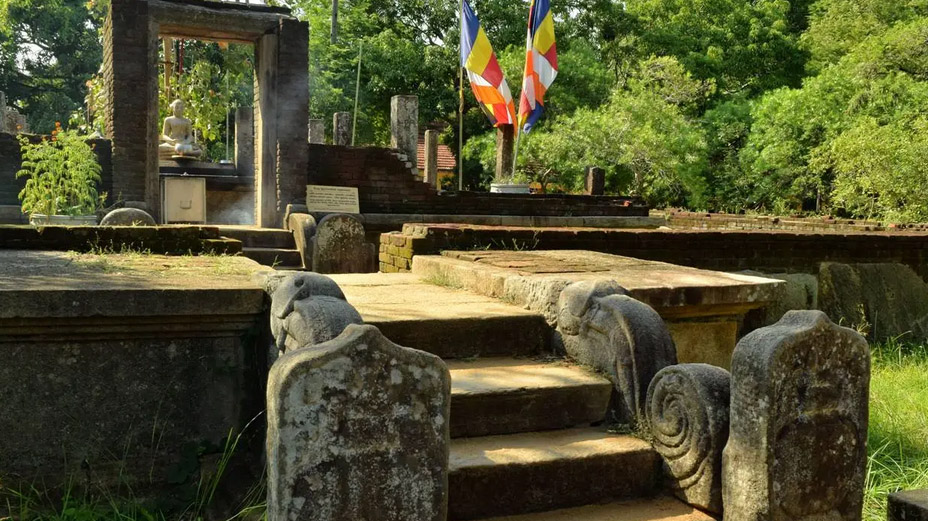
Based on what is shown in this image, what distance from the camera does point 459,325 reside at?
148 inches

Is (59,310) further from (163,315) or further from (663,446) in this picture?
(663,446)

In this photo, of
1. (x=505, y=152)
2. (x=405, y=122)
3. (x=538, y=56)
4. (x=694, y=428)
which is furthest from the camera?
(x=505, y=152)

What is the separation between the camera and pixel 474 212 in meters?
12.5

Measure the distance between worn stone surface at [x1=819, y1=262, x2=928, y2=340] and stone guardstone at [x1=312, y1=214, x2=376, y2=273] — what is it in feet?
12.6

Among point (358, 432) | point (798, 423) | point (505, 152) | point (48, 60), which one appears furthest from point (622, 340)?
point (48, 60)

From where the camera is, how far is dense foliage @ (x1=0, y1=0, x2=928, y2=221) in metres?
20.0

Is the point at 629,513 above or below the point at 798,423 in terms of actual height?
below

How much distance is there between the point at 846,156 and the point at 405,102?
854 cm

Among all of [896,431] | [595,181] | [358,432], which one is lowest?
[896,431]

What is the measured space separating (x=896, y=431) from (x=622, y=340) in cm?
186

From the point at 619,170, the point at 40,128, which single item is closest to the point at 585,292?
the point at 619,170

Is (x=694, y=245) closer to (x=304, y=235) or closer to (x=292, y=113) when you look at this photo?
(x=304, y=235)

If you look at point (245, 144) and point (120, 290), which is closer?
point (120, 290)

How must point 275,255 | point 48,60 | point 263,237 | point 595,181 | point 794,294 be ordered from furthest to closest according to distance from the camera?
point 48,60, point 595,181, point 263,237, point 275,255, point 794,294
